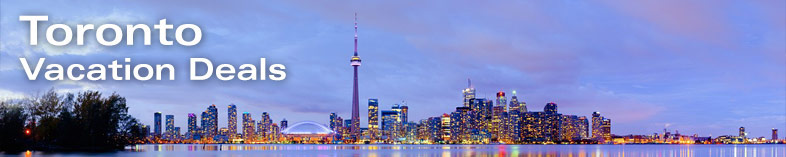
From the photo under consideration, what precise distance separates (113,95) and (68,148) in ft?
33.6

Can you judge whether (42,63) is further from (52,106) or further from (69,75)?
(52,106)

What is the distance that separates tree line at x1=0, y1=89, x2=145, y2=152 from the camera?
96.9 metres

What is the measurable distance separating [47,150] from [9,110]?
13.0 metres

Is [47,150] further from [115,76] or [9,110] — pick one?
[115,76]

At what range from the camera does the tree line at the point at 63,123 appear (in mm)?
96919

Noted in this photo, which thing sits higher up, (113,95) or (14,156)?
(113,95)

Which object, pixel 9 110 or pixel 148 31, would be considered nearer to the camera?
pixel 148 31

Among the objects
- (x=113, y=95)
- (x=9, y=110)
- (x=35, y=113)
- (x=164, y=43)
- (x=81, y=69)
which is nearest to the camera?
(x=164, y=43)

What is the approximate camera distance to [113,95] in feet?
359

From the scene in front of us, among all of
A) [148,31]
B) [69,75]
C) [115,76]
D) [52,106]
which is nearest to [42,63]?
[69,75]

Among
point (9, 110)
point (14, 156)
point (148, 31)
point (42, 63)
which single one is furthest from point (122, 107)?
point (148, 31)

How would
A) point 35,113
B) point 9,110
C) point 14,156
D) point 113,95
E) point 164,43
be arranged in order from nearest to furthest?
point 164,43, point 14,156, point 9,110, point 35,113, point 113,95

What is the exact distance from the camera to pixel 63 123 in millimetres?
100188

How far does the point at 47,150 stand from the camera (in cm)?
10588
